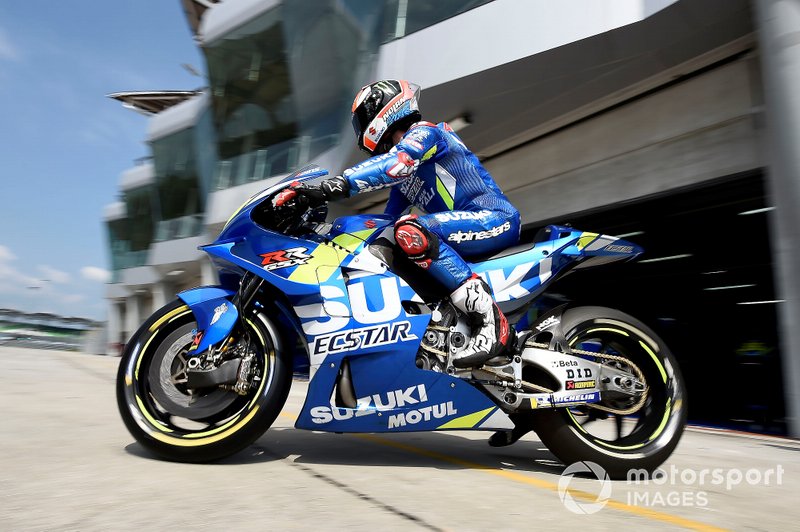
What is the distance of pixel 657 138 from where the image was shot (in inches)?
322

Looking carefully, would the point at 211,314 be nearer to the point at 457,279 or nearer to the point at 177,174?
the point at 457,279

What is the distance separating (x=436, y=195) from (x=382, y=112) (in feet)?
1.87

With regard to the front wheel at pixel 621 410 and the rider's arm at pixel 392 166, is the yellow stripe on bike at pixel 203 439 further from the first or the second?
the front wheel at pixel 621 410

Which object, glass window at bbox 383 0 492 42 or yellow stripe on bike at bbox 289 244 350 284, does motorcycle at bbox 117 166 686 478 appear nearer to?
yellow stripe on bike at bbox 289 244 350 284

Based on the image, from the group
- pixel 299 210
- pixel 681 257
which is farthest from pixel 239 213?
pixel 681 257

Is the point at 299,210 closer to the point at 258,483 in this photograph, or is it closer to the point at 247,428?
the point at 247,428

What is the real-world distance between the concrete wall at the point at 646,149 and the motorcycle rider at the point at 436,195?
17.8 ft

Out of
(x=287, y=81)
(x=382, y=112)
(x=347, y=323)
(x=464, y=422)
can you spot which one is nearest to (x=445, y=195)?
(x=382, y=112)

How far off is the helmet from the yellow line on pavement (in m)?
1.86

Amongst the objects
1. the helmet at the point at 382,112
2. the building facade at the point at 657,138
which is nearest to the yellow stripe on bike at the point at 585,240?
the helmet at the point at 382,112

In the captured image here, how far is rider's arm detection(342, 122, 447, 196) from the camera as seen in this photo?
2857 mm

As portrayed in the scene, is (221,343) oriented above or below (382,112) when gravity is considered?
below

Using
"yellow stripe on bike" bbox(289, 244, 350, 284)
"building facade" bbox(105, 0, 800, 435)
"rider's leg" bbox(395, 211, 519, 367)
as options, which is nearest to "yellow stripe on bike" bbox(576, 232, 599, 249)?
"rider's leg" bbox(395, 211, 519, 367)

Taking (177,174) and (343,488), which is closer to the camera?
(343,488)
